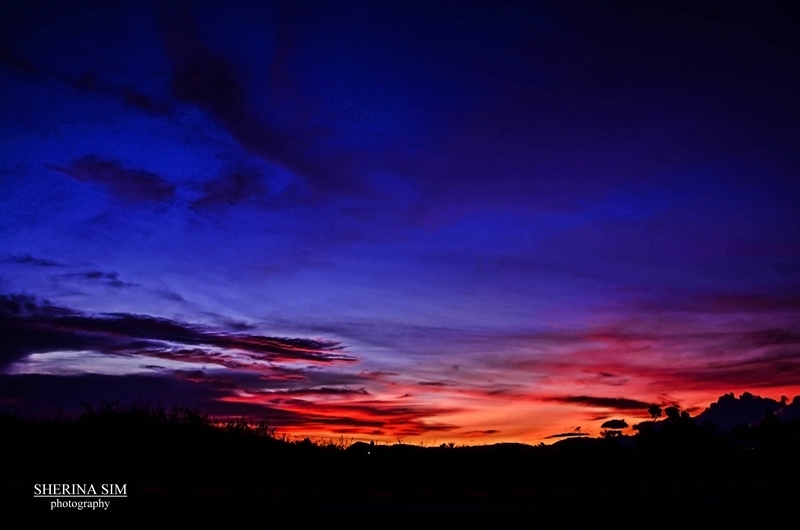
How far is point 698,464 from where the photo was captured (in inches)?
1158

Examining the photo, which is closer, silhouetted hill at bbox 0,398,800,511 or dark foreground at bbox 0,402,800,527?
dark foreground at bbox 0,402,800,527

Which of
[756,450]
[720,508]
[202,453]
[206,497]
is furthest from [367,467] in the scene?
[756,450]

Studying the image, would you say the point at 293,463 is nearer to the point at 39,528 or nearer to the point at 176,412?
the point at 176,412

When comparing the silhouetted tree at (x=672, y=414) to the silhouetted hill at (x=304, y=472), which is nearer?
the silhouetted hill at (x=304, y=472)

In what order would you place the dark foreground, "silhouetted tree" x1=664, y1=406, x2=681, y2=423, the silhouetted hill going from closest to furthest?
the dark foreground
the silhouetted hill
"silhouetted tree" x1=664, y1=406, x2=681, y2=423

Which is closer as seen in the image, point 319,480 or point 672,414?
point 319,480

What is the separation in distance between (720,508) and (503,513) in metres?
4.81

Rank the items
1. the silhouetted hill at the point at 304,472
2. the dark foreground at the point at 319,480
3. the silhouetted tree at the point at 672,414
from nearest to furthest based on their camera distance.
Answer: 1. the dark foreground at the point at 319,480
2. the silhouetted hill at the point at 304,472
3. the silhouetted tree at the point at 672,414

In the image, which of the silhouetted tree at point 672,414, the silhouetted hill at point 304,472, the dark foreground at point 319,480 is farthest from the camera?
the silhouetted tree at point 672,414

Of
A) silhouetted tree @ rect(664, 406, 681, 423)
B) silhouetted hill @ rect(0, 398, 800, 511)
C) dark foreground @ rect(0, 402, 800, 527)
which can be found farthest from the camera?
silhouetted tree @ rect(664, 406, 681, 423)

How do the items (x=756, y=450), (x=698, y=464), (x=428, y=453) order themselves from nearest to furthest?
(x=428, y=453), (x=698, y=464), (x=756, y=450)

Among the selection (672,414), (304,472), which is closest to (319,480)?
(304,472)

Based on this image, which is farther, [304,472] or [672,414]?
[672,414]

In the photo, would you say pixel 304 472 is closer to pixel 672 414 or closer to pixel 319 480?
pixel 319 480
